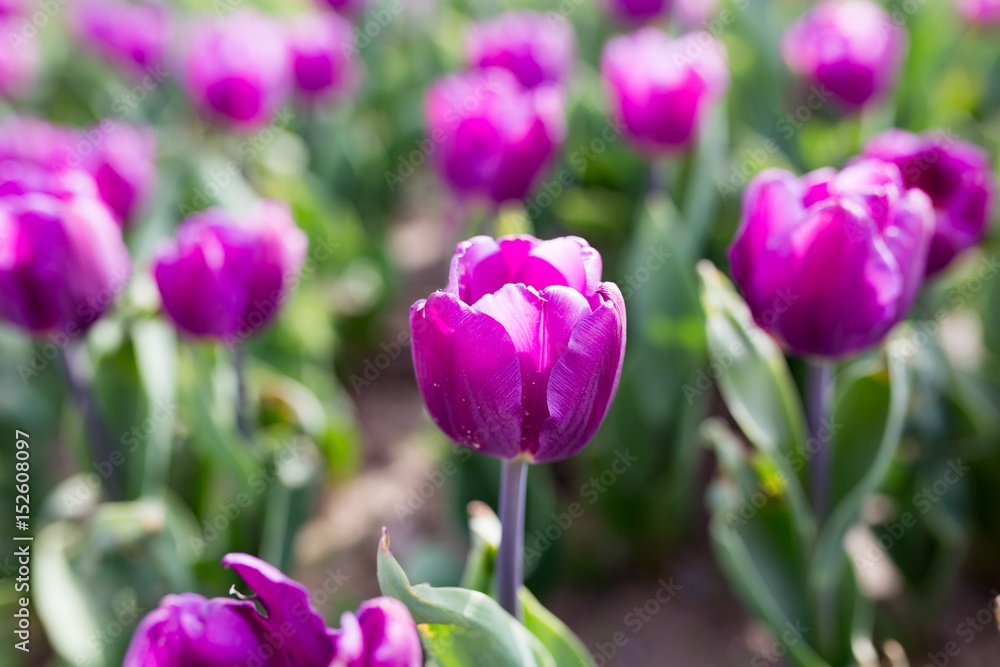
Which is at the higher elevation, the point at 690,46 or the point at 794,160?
the point at 690,46

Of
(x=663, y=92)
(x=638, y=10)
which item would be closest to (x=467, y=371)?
(x=663, y=92)

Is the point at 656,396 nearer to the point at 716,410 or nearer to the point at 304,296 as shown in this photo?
the point at 716,410

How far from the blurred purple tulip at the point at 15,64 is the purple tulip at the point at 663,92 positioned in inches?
64.5

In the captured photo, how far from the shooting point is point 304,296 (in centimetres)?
166

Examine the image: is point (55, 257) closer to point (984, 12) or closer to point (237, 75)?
point (237, 75)

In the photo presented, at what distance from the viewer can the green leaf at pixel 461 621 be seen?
58 centimetres

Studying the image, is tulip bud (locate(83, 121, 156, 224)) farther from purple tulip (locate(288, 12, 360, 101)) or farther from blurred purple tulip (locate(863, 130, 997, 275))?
blurred purple tulip (locate(863, 130, 997, 275))

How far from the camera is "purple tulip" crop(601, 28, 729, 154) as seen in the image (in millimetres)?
1391

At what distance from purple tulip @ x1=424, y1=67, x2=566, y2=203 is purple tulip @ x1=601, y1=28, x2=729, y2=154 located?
146 mm

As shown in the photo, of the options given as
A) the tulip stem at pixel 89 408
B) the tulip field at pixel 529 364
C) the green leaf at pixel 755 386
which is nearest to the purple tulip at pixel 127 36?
the tulip field at pixel 529 364

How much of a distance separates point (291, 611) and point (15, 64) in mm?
2243

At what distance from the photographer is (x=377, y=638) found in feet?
1.70

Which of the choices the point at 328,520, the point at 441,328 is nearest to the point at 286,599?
the point at 441,328

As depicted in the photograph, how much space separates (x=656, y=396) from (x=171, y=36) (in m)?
2.07
